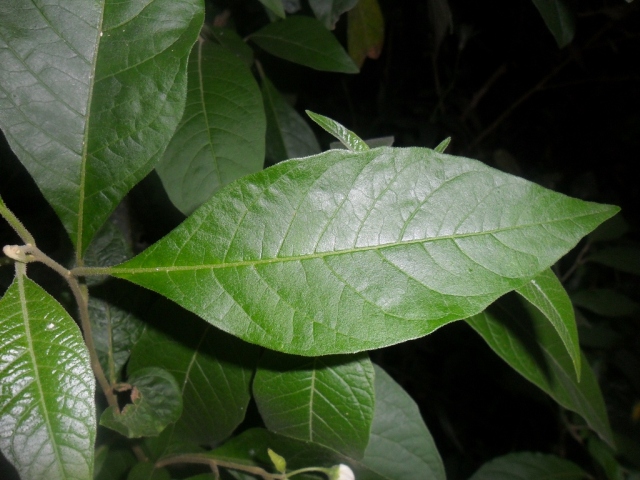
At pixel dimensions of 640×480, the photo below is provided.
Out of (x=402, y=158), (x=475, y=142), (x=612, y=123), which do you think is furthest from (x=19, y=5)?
(x=612, y=123)

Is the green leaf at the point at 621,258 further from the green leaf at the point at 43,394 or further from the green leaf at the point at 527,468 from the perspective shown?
the green leaf at the point at 43,394

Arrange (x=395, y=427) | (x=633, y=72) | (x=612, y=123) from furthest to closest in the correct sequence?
(x=612, y=123) → (x=633, y=72) → (x=395, y=427)

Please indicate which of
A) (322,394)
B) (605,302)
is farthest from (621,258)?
(322,394)

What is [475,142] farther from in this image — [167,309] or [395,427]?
[167,309]

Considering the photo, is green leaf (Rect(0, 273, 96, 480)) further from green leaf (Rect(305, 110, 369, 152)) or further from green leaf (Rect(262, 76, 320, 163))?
green leaf (Rect(262, 76, 320, 163))

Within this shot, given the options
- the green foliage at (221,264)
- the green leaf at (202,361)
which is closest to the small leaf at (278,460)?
A: the green foliage at (221,264)

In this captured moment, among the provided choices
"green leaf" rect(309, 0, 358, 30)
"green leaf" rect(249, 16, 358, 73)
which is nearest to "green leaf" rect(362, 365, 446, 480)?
"green leaf" rect(249, 16, 358, 73)

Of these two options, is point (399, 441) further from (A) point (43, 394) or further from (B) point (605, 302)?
(B) point (605, 302)
